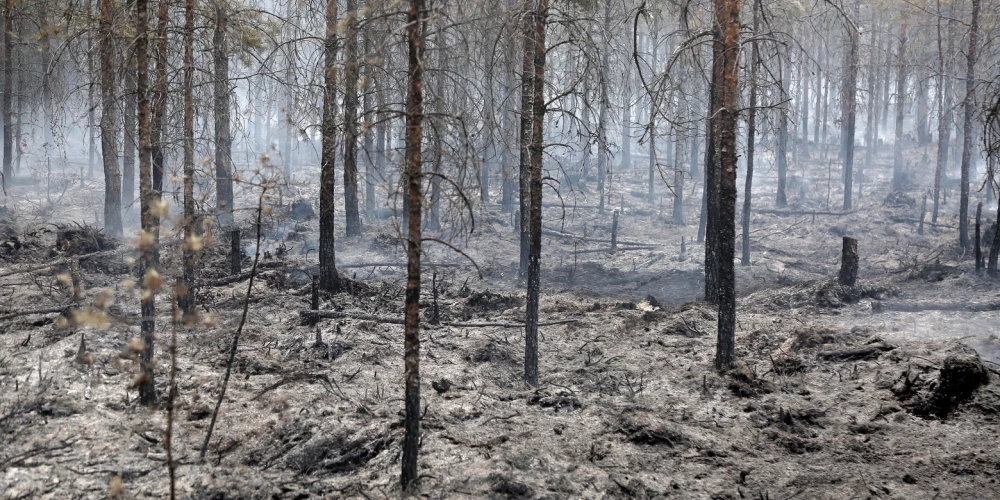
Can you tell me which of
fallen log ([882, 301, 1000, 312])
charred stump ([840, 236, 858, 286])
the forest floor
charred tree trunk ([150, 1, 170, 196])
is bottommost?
the forest floor

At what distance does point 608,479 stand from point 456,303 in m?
7.47

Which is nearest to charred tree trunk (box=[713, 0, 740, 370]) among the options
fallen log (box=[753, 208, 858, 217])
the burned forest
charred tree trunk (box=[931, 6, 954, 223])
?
the burned forest

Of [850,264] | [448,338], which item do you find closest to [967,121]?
[850,264]

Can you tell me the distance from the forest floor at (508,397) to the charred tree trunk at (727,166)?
543 mm

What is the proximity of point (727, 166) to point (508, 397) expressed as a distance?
4045mm

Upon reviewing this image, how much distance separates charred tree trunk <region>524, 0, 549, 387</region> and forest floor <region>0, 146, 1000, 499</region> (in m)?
0.51

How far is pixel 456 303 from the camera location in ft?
43.6

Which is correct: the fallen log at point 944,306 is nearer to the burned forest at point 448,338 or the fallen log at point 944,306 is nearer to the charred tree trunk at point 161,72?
the burned forest at point 448,338

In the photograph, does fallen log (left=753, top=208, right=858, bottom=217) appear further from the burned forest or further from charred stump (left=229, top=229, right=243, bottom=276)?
charred stump (left=229, top=229, right=243, bottom=276)

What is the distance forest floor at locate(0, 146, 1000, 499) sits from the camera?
5961mm

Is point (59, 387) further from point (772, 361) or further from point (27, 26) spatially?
point (27, 26)

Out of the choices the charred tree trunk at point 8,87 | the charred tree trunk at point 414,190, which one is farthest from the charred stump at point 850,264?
the charred tree trunk at point 8,87

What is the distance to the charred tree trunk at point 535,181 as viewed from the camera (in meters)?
7.81

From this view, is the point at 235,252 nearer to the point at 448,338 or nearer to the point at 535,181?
the point at 448,338
